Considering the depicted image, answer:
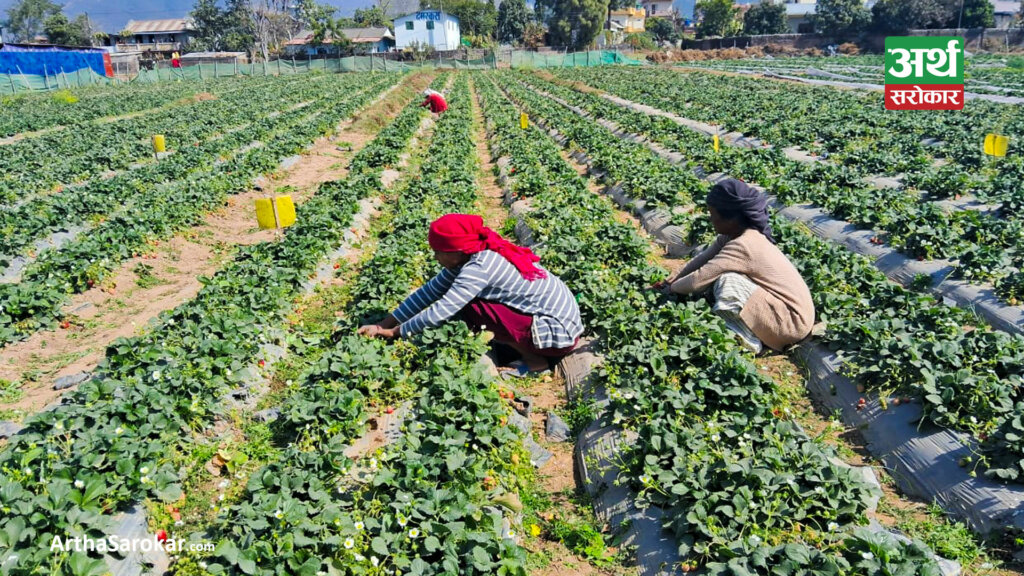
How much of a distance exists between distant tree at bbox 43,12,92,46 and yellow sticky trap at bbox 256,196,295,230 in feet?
304

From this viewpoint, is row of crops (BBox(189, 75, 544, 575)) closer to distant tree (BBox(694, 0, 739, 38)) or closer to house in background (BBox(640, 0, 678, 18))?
distant tree (BBox(694, 0, 739, 38))

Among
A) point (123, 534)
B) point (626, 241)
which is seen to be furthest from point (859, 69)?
point (123, 534)

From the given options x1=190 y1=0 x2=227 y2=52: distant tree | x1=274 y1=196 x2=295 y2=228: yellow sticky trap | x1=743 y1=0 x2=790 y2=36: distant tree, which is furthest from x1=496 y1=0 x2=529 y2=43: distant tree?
x1=274 y1=196 x2=295 y2=228: yellow sticky trap

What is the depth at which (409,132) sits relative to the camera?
16.8 m

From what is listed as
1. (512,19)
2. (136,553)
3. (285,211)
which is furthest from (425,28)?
(136,553)

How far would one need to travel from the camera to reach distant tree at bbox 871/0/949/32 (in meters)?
61.0

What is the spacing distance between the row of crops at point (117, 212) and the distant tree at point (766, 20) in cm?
6681

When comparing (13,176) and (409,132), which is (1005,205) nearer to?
(409,132)

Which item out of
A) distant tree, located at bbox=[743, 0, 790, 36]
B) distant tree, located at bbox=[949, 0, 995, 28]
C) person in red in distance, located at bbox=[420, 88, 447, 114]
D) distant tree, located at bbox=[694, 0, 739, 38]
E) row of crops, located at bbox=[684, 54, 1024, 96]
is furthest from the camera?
distant tree, located at bbox=[694, 0, 739, 38]

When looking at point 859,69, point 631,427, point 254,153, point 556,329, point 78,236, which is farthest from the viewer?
point 859,69

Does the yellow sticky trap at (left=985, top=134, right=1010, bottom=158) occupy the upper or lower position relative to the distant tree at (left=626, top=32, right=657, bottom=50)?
lower

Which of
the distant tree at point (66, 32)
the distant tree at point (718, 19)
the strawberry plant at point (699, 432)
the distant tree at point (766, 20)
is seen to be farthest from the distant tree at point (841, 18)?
the distant tree at point (66, 32)

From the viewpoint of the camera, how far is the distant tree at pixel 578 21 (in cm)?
7056

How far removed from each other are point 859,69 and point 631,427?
148 feet
